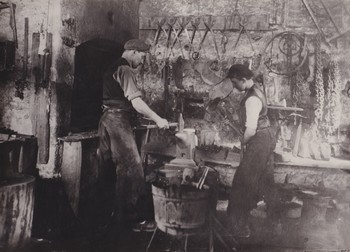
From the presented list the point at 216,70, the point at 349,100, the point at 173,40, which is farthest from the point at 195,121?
the point at 349,100

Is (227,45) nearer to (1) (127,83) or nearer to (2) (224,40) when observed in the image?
(2) (224,40)

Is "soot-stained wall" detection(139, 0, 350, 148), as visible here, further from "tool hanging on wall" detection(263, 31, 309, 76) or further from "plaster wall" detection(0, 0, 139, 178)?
"plaster wall" detection(0, 0, 139, 178)

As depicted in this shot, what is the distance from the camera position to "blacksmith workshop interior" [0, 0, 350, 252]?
170 inches

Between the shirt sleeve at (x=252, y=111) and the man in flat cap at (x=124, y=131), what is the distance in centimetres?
114

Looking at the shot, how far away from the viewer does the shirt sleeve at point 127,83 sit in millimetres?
4574

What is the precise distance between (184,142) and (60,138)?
69.6 inches

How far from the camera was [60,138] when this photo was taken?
478 centimetres

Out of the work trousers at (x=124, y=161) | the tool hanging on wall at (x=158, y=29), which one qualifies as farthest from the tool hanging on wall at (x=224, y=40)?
the work trousers at (x=124, y=161)

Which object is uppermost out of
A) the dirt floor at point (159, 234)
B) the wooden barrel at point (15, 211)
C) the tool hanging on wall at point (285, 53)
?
the tool hanging on wall at point (285, 53)

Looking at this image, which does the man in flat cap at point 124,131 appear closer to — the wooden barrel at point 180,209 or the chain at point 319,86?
the wooden barrel at point 180,209

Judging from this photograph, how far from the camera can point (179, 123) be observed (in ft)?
15.5

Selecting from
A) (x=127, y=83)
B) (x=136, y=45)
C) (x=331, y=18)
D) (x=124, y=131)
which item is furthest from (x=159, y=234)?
(x=331, y=18)

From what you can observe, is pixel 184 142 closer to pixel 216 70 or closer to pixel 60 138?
pixel 60 138

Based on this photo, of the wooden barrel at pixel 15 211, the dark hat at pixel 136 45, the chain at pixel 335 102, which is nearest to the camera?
the wooden barrel at pixel 15 211
